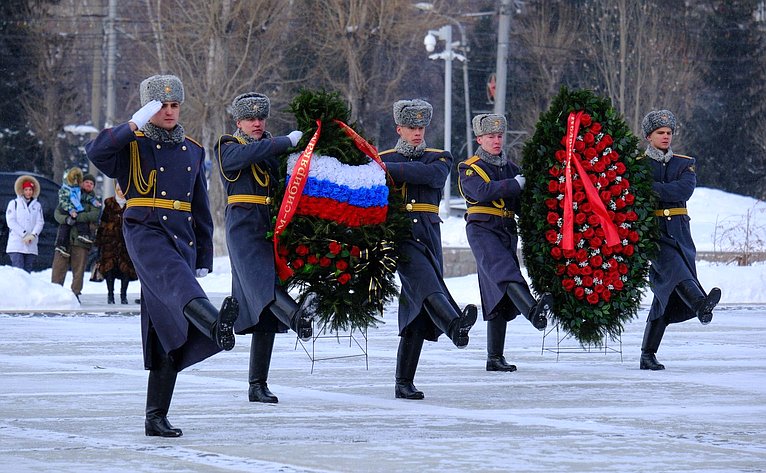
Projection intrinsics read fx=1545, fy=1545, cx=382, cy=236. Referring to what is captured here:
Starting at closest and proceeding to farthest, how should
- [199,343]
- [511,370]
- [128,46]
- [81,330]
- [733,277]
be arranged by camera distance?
[199,343] → [511,370] → [81,330] → [733,277] → [128,46]

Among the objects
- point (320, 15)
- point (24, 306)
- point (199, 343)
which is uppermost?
point (320, 15)

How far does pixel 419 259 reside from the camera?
10.6 m

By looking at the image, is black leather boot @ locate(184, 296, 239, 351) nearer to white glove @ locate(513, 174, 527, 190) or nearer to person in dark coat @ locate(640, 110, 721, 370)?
white glove @ locate(513, 174, 527, 190)

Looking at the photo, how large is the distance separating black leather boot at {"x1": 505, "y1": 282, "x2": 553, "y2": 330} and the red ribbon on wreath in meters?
0.52

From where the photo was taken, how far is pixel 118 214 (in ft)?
65.3

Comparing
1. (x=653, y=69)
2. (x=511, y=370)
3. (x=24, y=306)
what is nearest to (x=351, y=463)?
(x=511, y=370)

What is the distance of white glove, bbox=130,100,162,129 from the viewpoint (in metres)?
8.43

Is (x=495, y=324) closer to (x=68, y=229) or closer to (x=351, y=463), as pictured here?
(x=351, y=463)

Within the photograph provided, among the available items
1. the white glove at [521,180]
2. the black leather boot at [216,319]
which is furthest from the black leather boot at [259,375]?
the white glove at [521,180]

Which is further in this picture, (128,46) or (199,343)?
(128,46)

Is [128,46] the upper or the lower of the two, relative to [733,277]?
upper

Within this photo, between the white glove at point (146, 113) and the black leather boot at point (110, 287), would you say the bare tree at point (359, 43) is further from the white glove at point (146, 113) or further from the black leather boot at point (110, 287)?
the white glove at point (146, 113)

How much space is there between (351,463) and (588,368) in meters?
5.37

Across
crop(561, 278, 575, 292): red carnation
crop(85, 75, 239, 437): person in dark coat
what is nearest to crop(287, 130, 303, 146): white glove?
crop(85, 75, 239, 437): person in dark coat
